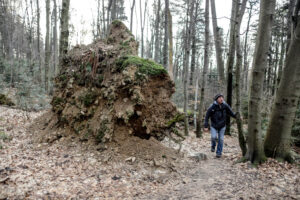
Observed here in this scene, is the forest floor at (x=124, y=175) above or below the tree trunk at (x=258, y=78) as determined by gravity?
below

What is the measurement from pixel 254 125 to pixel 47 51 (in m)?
16.3

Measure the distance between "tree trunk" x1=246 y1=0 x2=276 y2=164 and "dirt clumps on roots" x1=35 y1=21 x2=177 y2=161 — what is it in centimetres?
228

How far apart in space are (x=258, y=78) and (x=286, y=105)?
1.13m

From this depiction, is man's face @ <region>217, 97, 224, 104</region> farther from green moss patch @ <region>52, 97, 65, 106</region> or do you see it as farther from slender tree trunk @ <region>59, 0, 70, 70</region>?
slender tree trunk @ <region>59, 0, 70, 70</region>

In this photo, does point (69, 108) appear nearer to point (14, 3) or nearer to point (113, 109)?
point (113, 109)

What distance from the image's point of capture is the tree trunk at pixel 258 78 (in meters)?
4.57

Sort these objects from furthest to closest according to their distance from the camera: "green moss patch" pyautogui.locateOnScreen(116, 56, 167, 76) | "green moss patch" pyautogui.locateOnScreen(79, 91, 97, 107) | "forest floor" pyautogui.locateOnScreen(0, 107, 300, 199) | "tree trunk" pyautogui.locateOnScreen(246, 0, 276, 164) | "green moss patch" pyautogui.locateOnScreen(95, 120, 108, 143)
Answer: "green moss patch" pyautogui.locateOnScreen(79, 91, 97, 107) → "green moss patch" pyautogui.locateOnScreen(116, 56, 167, 76) → "green moss patch" pyautogui.locateOnScreen(95, 120, 108, 143) → "tree trunk" pyautogui.locateOnScreen(246, 0, 276, 164) → "forest floor" pyautogui.locateOnScreen(0, 107, 300, 199)

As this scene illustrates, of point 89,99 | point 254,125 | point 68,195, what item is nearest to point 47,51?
point 89,99

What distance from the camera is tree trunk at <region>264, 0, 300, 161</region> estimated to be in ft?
16.0

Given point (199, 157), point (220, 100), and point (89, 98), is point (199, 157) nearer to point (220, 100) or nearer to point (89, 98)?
point (220, 100)

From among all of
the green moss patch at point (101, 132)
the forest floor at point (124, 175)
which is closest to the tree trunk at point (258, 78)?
the forest floor at point (124, 175)

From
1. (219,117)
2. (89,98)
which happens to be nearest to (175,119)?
(219,117)

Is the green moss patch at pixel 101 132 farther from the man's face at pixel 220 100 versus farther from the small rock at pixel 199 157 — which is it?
the man's face at pixel 220 100

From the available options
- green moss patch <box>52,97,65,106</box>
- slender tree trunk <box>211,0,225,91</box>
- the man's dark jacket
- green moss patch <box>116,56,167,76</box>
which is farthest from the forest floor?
slender tree trunk <box>211,0,225,91</box>
